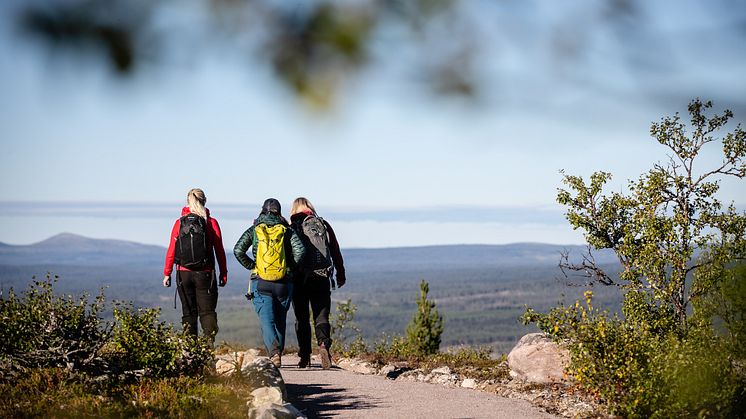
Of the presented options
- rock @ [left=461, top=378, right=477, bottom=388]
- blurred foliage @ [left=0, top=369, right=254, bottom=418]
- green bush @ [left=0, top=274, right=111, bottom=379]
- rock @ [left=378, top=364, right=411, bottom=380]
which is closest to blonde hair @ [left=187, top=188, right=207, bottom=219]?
green bush @ [left=0, top=274, right=111, bottom=379]

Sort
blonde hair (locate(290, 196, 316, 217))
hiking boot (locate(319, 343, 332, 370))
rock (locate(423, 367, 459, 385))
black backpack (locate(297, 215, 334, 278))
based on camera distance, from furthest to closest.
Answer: rock (locate(423, 367, 459, 385))
hiking boot (locate(319, 343, 332, 370))
blonde hair (locate(290, 196, 316, 217))
black backpack (locate(297, 215, 334, 278))

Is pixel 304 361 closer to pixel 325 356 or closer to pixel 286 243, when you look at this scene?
pixel 325 356

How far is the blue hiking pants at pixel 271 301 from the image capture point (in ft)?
39.5

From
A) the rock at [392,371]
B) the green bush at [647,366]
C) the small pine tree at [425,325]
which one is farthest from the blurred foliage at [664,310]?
the small pine tree at [425,325]

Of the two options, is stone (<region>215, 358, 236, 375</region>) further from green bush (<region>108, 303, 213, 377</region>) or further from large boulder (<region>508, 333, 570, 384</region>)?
large boulder (<region>508, 333, 570, 384</region>)

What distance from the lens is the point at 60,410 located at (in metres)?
8.16

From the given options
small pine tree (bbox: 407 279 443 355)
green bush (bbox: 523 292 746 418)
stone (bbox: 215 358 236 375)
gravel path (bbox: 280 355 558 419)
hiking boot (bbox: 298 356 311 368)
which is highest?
green bush (bbox: 523 292 746 418)

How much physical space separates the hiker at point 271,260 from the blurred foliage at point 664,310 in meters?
3.75

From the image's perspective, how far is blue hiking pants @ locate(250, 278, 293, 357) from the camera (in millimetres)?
12047

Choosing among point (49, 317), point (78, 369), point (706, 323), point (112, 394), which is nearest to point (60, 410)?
point (112, 394)

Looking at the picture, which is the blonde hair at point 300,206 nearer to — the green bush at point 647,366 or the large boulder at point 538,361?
the green bush at point 647,366

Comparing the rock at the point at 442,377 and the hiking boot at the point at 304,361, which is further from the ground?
the hiking boot at the point at 304,361

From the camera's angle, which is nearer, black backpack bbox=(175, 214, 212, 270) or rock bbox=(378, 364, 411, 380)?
black backpack bbox=(175, 214, 212, 270)

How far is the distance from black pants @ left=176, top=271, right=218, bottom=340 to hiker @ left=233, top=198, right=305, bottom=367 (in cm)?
59
